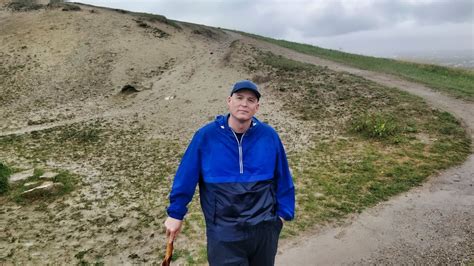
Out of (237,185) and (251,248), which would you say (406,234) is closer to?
(251,248)

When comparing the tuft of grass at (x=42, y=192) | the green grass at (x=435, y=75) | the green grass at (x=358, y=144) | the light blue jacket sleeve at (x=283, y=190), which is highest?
the green grass at (x=435, y=75)

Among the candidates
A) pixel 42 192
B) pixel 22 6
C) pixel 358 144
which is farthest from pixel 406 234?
pixel 22 6

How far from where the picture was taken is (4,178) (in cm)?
1177

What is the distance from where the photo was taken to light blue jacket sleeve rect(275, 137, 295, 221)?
15.3ft

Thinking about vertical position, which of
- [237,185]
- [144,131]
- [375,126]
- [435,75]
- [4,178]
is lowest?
[4,178]

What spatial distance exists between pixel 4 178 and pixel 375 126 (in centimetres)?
1378

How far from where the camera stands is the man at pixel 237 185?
430cm

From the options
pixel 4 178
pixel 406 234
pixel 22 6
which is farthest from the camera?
pixel 22 6

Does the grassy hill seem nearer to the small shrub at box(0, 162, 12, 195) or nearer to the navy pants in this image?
the small shrub at box(0, 162, 12, 195)

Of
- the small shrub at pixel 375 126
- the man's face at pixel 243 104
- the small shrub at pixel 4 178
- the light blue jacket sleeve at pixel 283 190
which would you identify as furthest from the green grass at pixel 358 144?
the small shrub at pixel 4 178

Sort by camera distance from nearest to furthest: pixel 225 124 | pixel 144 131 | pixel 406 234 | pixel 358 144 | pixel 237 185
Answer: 1. pixel 237 185
2. pixel 225 124
3. pixel 406 234
4. pixel 358 144
5. pixel 144 131

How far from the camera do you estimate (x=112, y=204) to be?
35.4 ft

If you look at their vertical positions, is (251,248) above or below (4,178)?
above

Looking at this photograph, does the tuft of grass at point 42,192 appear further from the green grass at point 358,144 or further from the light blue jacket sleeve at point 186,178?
the light blue jacket sleeve at point 186,178
